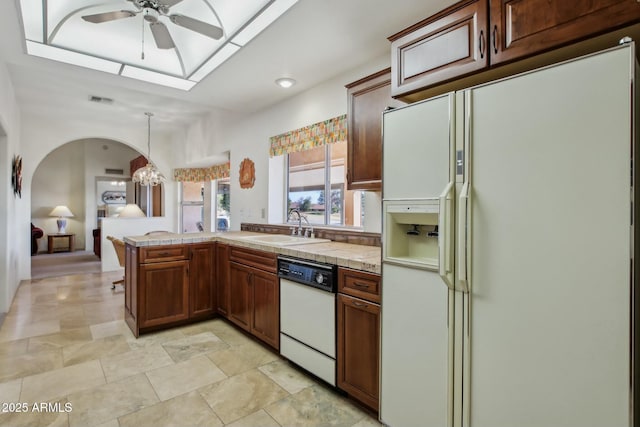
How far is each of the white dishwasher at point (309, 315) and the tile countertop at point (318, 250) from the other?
0.06 m

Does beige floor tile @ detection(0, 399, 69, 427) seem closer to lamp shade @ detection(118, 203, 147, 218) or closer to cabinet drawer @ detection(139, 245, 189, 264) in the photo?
cabinet drawer @ detection(139, 245, 189, 264)

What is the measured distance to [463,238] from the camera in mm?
1454

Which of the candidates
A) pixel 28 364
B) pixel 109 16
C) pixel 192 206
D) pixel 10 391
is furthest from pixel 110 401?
pixel 192 206

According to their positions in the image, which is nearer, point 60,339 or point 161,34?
point 161,34

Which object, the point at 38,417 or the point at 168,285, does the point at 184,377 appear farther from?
the point at 168,285

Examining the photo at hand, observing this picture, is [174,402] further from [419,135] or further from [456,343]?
[419,135]

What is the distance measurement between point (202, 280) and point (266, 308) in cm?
101

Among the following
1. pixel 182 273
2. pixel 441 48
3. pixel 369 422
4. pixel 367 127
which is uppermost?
pixel 441 48

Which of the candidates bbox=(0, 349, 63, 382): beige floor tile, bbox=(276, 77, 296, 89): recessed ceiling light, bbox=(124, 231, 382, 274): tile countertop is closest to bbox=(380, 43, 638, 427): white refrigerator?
bbox=(124, 231, 382, 274): tile countertop

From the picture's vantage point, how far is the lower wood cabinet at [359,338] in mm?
1897

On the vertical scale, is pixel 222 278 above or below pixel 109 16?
below

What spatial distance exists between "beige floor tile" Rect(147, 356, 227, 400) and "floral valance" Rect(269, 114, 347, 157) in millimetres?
2186

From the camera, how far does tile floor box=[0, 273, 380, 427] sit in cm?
192

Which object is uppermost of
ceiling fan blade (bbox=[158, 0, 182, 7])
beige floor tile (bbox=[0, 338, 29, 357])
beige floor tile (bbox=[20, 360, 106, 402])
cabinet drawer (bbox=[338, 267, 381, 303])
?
ceiling fan blade (bbox=[158, 0, 182, 7])
